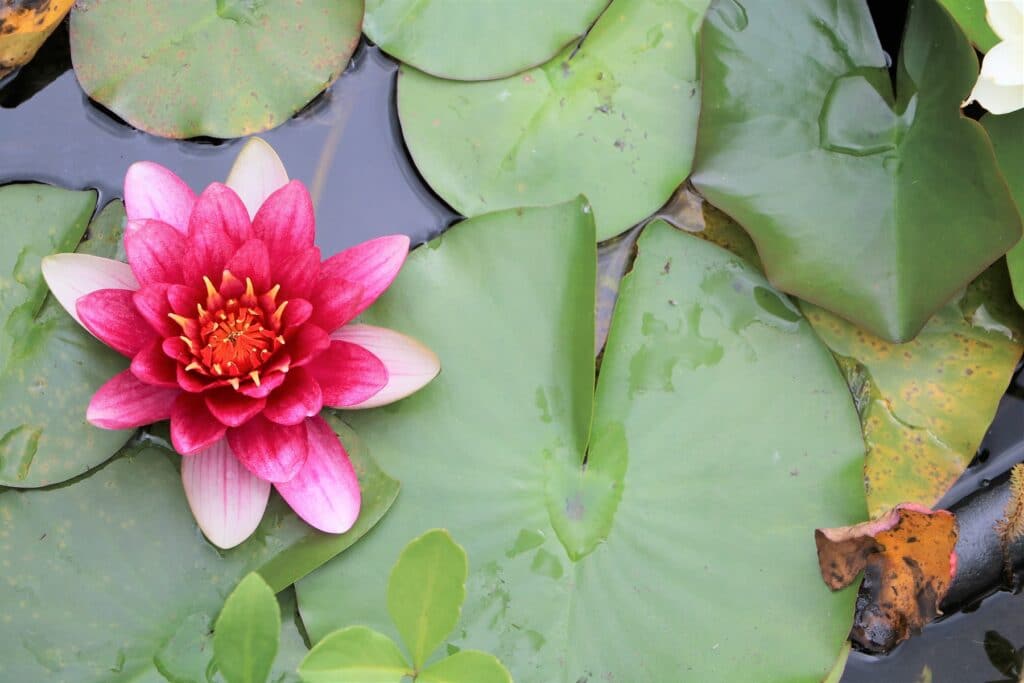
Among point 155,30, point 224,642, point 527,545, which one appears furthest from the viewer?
point 155,30

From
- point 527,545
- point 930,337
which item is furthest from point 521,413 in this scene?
point 930,337

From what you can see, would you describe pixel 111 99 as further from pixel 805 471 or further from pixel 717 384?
pixel 805 471

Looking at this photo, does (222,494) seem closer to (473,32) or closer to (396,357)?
(396,357)

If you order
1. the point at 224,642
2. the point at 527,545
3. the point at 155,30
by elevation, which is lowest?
the point at 527,545

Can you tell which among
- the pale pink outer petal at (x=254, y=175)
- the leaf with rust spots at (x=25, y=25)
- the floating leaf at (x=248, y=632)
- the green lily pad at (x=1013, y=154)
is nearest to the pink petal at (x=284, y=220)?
the pale pink outer petal at (x=254, y=175)

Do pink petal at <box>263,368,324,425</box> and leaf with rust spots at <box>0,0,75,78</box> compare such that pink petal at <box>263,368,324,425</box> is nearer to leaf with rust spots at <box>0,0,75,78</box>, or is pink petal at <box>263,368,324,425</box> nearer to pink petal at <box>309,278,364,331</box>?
pink petal at <box>309,278,364,331</box>

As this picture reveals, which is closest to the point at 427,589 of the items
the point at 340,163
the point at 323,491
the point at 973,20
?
the point at 323,491

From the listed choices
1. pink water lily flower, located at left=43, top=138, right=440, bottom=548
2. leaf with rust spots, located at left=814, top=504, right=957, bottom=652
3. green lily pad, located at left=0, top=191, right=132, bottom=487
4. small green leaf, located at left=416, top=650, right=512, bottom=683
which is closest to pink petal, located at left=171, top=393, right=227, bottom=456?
pink water lily flower, located at left=43, top=138, right=440, bottom=548

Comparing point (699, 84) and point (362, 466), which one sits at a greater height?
point (699, 84)
